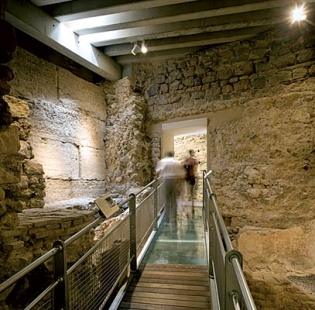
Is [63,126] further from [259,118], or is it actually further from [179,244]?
[259,118]

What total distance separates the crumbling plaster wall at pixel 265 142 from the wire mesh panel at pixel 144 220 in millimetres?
1443

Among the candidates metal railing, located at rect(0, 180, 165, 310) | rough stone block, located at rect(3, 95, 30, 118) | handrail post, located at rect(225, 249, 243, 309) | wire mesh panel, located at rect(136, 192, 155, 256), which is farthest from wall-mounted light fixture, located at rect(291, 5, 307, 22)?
rough stone block, located at rect(3, 95, 30, 118)

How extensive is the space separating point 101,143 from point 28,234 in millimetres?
3623

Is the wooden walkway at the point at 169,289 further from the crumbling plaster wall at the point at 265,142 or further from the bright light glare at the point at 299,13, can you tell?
the bright light glare at the point at 299,13

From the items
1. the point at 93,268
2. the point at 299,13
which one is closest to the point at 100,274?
the point at 93,268

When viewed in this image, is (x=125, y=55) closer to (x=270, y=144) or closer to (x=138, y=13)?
(x=138, y=13)

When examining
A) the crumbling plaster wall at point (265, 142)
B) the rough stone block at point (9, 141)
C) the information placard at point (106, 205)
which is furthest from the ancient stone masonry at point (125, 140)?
the rough stone block at point (9, 141)

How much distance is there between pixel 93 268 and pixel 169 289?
2.55 ft

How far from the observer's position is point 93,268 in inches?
95.5

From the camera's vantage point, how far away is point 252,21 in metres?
3.92

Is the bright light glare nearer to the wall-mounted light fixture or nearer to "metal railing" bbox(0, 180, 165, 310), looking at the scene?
the wall-mounted light fixture

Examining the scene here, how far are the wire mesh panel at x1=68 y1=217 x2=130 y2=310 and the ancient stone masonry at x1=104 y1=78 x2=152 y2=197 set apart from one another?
2688mm

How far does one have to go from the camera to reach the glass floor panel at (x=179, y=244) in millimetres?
3127

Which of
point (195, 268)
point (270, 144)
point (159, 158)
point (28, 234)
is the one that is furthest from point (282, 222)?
point (28, 234)
